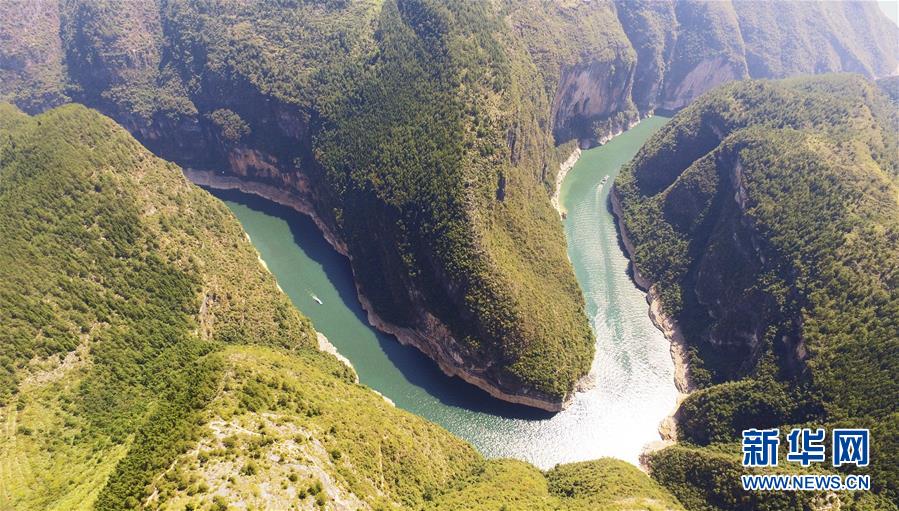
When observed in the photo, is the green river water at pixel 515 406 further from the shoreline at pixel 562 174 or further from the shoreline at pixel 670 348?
the shoreline at pixel 562 174

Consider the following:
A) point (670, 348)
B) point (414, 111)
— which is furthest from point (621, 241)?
point (414, 111)

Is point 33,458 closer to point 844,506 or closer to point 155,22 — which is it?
point 844,506

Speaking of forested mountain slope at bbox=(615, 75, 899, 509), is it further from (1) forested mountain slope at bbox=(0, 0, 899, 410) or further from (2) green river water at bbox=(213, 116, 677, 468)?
(1) forested mountain slope at bbox=(0, 0, 899, 410)

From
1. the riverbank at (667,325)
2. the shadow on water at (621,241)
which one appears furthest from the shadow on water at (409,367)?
the shadow on water at (621,241)

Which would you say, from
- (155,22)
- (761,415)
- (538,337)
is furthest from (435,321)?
(155,22)

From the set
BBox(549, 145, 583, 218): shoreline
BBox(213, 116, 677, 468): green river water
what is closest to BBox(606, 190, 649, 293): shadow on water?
BBox(213, 116, 677, 468): green river water
